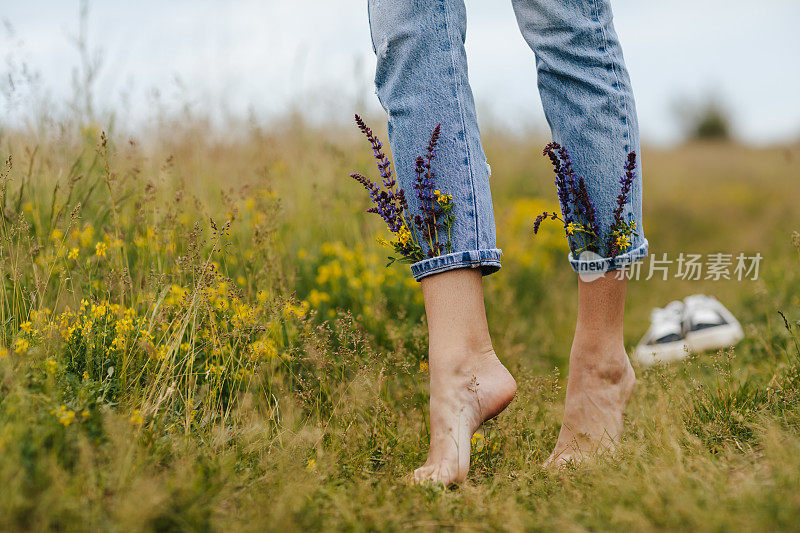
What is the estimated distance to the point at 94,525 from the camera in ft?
3.26

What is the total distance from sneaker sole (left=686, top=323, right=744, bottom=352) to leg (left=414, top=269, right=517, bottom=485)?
154 cm

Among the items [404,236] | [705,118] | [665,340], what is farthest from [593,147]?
[705,118]

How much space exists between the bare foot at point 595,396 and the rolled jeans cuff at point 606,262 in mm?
198

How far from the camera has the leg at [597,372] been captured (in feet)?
5.34

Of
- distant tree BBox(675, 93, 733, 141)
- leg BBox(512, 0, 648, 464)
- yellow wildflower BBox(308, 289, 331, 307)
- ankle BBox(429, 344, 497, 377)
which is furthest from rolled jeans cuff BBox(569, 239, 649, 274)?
distant tree BBox(675, 93, 733, 141)

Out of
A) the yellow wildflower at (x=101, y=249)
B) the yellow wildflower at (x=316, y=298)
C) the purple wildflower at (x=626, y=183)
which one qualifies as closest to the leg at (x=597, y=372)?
the purple wildflower at (x=626, y=183)

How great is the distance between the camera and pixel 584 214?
1.64 m

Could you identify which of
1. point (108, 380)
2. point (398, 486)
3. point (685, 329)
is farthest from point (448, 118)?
point (685, 329)

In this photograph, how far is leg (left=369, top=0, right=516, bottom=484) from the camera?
1467mm

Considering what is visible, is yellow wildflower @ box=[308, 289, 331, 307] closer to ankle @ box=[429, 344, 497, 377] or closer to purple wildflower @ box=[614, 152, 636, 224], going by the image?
ankle @ box=[429, 344, 497, 377]

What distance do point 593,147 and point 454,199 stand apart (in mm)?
414

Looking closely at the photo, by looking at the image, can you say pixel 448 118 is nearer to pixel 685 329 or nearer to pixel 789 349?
pixel 789 349

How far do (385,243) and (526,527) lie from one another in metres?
0.77

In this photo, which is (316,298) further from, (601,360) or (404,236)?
(601,360)
